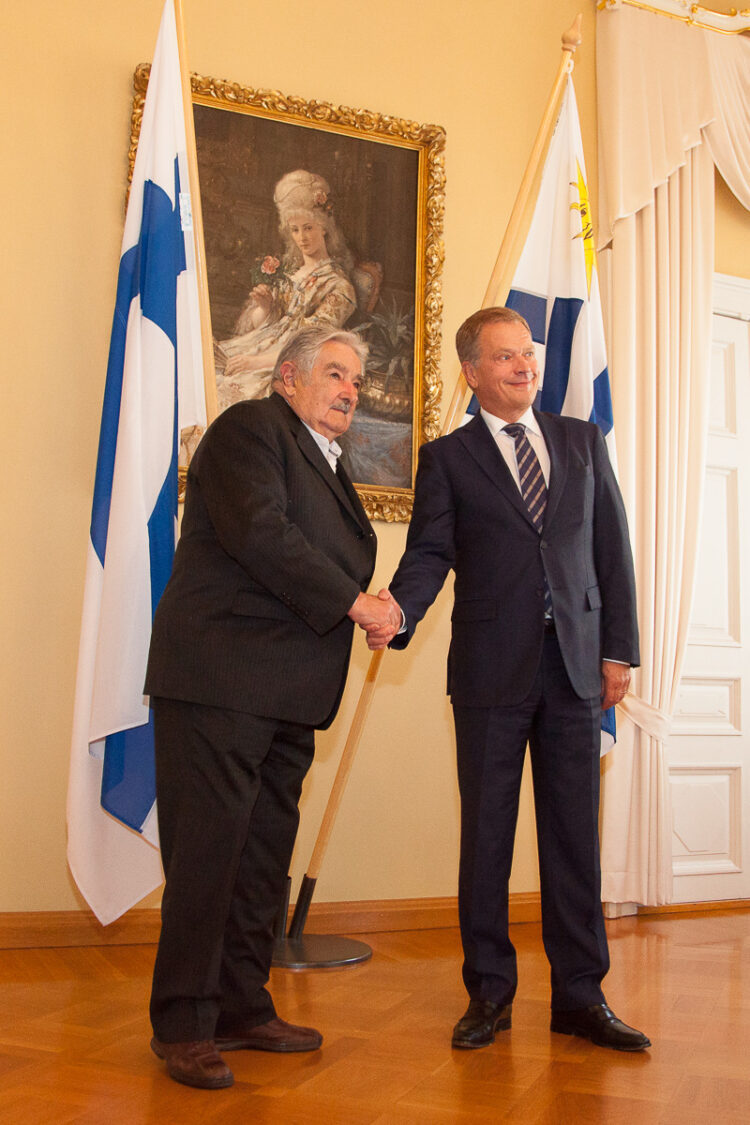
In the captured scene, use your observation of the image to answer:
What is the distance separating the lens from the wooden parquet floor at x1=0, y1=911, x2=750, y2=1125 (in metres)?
2.08

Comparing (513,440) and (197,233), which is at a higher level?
(197,233)

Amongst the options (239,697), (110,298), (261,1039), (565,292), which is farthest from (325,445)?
(110,298)

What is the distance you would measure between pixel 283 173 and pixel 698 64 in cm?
204

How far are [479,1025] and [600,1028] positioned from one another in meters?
0.29

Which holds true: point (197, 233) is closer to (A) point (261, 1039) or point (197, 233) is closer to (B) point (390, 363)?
(B) point (390, 363)

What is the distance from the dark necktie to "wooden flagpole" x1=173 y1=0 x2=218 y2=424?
106 centimetres

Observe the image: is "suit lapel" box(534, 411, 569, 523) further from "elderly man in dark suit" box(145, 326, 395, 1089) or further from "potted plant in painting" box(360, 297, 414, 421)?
"potted plant in painting" box(360, 297, 414, 421)

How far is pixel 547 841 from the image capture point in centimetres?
268

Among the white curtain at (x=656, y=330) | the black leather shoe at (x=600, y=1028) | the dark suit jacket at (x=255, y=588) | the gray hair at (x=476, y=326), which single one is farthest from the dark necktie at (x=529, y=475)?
the white curtain at (x=656, y=330)

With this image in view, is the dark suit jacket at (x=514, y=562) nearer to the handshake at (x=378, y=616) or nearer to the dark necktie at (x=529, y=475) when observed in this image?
the dark necktie at (x=529, y=475)

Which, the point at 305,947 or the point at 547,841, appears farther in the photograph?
the point at 305,947

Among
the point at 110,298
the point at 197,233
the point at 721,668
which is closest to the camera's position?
the point at 197,233

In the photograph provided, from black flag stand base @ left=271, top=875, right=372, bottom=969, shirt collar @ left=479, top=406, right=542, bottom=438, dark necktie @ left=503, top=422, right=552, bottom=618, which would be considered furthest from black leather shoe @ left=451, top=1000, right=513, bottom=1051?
shirt collar @ left=479, top=406, right=542, bottom=438

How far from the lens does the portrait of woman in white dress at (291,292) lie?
159 inches
